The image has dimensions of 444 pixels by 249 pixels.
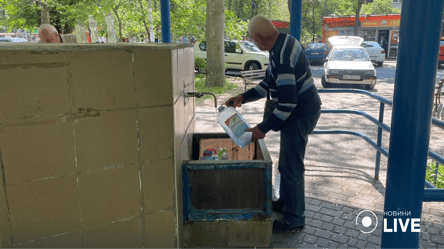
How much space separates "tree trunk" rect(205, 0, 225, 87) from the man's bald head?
10191 millimetres

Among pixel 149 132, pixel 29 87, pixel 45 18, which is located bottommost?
pixel 149 132

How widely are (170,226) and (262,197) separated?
31.4 inches

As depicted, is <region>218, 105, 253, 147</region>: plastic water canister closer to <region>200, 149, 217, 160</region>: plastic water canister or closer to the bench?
<region>200, 149, 217, 160</region>: plastic water canister

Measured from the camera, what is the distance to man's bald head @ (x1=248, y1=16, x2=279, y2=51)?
3.19 metres

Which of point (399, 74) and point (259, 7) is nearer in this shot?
point (399, 74)

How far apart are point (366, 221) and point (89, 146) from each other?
2648mm

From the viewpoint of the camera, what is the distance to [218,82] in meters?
14.0

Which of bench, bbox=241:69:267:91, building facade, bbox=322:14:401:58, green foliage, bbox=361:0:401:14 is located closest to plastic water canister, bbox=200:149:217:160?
bench, bbox=241:69:267:91

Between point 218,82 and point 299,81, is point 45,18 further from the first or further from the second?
point 299,81

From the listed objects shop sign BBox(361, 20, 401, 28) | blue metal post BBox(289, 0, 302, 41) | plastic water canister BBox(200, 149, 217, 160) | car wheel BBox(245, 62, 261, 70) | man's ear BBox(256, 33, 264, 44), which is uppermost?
shop sign BBox(361, 20, 401, 28)

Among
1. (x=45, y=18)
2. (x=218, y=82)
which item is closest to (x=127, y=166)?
(x=218, y=82)

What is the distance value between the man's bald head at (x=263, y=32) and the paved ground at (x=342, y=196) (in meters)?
1.68

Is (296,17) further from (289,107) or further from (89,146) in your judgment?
(89,146)
